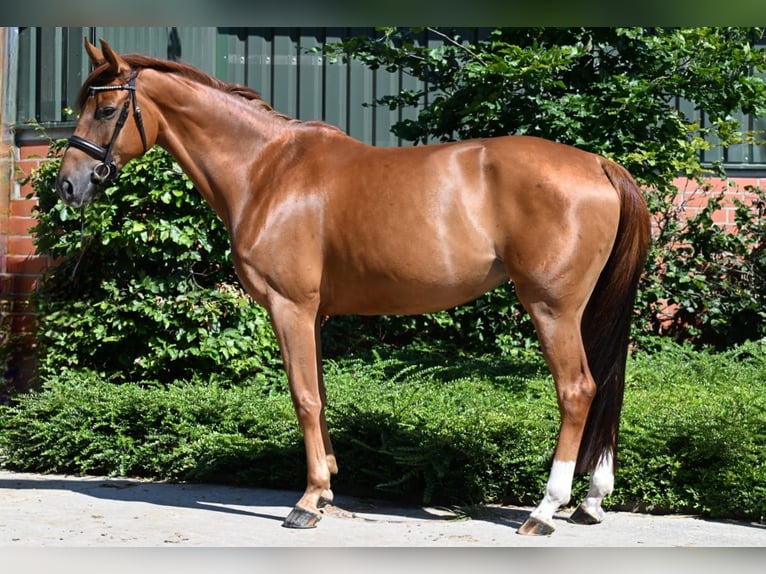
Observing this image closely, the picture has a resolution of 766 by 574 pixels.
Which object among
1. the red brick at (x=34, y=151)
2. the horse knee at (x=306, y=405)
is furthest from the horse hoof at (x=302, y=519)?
the red brick at (x=34, y=151)

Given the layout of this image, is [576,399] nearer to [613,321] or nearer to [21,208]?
[613,321]

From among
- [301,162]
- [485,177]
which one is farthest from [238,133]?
[485,177]

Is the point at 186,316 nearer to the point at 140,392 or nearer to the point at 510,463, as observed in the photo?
the point at 140,392

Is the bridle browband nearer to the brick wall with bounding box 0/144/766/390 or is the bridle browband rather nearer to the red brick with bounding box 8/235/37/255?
the brick wall with bounding box 0/144/766/390

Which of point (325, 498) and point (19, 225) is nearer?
point (325, 498)

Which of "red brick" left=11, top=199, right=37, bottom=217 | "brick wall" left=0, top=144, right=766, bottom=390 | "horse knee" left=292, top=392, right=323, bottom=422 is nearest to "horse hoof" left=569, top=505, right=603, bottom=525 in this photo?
"horse knee" left=292, top=392, right=323, bottom=422

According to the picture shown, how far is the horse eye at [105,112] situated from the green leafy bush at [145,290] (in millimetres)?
2201

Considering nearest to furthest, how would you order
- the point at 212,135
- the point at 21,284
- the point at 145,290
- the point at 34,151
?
the point at 212,135, the point at 145,290, the point at 21,284, the point at 34,151

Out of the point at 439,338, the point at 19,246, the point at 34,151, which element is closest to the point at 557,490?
the point at 439,338

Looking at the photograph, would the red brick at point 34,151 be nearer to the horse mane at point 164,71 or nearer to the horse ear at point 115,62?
the horse mane at point 164,71

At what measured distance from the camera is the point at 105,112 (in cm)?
470

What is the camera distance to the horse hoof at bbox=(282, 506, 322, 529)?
4512 mm

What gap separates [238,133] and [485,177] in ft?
4.48

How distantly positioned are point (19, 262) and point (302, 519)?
4454mm
